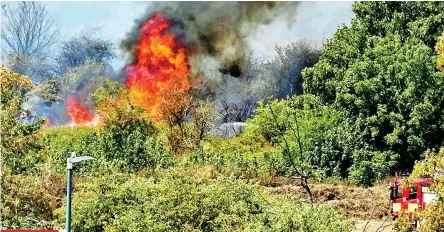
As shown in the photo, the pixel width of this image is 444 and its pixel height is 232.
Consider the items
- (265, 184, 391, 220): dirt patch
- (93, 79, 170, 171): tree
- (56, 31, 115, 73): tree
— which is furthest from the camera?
(56, 31, 115, 73): tree

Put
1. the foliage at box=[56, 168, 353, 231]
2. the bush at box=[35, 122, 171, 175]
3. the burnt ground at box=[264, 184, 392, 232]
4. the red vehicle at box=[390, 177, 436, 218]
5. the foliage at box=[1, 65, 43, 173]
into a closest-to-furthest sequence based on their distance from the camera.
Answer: the foliage at box=[56, 168, 353, 231] < the foliage at box=[1, 65, 43, 173] < the red vehicle at box=[390, 177, 436, 218] < the burnt ground at box=[264, 184, 392, 232] < the bush at box=[35, 122, 171, 175]

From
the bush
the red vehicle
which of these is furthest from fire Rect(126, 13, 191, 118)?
the red vehicle

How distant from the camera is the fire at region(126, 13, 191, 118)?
1522 inches

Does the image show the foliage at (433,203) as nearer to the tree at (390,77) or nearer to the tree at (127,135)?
the tree at (127,135)

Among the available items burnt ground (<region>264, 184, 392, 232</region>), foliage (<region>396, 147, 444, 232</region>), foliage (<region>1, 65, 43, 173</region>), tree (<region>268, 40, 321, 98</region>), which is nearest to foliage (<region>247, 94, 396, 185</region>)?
burnt ground (<region>264, 184, 392, 232</region>)

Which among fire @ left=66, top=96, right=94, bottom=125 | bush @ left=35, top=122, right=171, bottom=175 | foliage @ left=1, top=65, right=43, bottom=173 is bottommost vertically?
foliage @ left=1, top=65, right=43, bottom=173

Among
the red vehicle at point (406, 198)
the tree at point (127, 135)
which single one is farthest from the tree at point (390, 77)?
the red vehicle at point (406, 198)

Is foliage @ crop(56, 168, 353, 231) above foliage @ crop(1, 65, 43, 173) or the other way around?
the other way around

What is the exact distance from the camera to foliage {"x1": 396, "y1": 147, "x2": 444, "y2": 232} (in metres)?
13.1

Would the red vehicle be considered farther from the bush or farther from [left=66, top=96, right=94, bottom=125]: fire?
[left=66, top=96, right=94, bottom=125]: fire

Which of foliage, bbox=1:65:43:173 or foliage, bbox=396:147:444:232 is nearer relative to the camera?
foliage, bbox=396:147:444:232

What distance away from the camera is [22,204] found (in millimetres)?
15648

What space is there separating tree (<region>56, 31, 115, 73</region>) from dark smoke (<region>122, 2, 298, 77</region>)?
3.79m

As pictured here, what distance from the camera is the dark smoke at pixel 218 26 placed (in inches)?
1551
